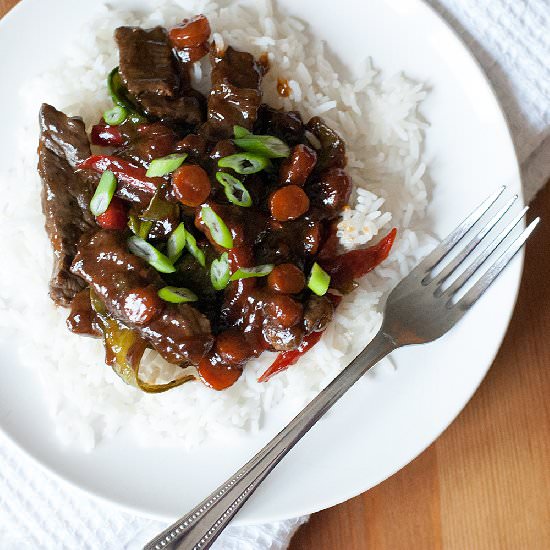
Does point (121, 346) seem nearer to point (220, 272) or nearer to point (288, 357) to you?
point (220, 272)

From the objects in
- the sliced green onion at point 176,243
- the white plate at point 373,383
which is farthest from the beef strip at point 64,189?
the white plate at point 373,383

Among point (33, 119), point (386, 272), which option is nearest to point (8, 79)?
point (33, 119)

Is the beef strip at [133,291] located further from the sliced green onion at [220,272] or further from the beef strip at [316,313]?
the beef strip at [316,313]

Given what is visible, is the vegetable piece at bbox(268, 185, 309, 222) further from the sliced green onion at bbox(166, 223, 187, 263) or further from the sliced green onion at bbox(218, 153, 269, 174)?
the sliced green onion at bbox(166, 223, 187, 263)

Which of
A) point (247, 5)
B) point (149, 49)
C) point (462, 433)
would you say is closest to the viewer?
point (149, 49)

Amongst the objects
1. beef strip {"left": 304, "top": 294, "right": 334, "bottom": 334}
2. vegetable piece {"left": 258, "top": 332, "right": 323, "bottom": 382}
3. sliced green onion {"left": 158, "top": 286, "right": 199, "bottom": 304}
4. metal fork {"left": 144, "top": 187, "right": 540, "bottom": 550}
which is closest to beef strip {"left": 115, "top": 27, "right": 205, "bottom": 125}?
sliced green onion {"left": 158, "top": 286, "right": 199, "bottom": 304}

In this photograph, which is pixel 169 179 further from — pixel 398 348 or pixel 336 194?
pixel 398 348
